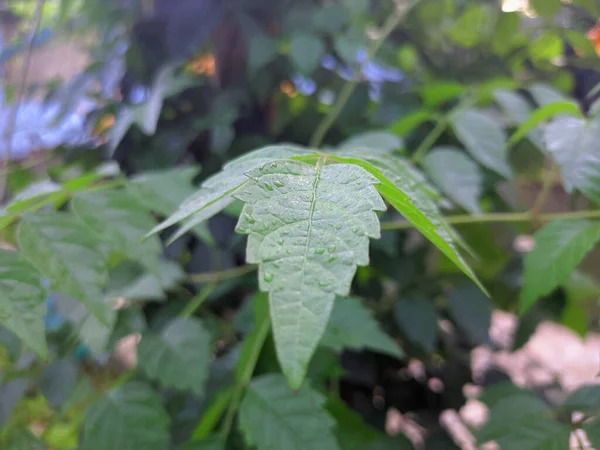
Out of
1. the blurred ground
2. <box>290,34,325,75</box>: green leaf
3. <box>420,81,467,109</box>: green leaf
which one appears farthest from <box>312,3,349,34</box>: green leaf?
the blurred ground

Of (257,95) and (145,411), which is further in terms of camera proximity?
(257,95)

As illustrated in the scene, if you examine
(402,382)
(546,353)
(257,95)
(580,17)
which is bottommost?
(546,353)

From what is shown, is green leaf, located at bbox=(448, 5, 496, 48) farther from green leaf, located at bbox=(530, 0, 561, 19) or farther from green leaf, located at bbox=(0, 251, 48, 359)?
green leaf, located at bbox=(0, 251, 48, 359)

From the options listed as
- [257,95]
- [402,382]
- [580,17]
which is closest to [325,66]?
[257,95]

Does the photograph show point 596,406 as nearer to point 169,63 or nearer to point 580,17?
point 580,17

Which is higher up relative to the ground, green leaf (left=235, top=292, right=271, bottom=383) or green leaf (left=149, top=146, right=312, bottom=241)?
green leaf (left=149, top=146, right=312, bottom=241)

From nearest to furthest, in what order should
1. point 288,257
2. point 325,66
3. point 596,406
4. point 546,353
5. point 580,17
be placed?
1. point 288,257
2. point 596,406
3. point 580,17
4. point 325,66
5. point 546,353

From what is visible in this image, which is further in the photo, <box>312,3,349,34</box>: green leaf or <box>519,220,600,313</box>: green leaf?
<box>312,3,349,34</box>: green leaf

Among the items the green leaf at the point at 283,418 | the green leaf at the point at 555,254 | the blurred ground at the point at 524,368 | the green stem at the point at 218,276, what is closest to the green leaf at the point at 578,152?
the green leaf at the point at 555,254
